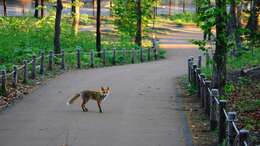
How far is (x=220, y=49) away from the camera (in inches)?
709

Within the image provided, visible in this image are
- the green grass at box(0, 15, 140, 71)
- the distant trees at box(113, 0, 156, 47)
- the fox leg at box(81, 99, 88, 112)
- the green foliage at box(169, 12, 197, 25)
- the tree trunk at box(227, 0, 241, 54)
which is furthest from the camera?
the green foliage at box(169, 12, 197, 25)

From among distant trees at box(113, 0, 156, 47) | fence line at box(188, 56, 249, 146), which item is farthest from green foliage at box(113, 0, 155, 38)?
fence line at box(188, 56, 249, 146)

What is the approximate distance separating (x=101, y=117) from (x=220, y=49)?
4509 mm

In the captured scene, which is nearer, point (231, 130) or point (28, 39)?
point (231, 130)

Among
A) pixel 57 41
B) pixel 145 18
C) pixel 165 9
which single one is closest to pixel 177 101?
pixel 57 41

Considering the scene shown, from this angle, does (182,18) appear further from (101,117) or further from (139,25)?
(101,117)

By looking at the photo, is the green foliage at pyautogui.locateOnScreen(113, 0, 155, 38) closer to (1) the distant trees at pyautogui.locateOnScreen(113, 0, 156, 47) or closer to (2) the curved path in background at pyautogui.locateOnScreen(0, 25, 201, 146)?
(1) the distant trees at pyautogui.locateOnScreen(113, 0, 156, 47)

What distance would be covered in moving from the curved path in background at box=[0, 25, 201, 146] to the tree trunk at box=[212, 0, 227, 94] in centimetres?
152

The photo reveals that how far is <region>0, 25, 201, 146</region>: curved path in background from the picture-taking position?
13133 mm

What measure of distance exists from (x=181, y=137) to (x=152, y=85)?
1114 cm

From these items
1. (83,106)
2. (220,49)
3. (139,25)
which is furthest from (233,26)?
(139,25)

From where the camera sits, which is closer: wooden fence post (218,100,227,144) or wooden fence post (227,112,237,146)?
wooden fence post (227,112,237,146)

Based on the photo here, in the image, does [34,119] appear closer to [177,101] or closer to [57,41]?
[177,101]

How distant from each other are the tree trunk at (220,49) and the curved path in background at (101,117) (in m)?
1.52
